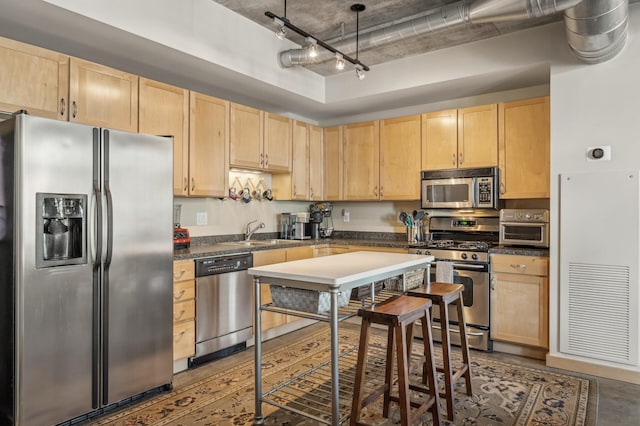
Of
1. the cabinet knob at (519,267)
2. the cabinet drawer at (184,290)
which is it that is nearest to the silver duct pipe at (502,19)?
the cabinet knob at (519,267)

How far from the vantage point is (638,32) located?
118 inches

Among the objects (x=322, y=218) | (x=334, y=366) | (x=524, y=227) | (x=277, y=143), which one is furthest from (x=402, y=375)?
(x=322, y=218)

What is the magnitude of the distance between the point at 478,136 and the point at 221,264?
2.72 meters

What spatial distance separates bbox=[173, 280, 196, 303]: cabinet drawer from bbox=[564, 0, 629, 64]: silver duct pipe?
10.4 feet

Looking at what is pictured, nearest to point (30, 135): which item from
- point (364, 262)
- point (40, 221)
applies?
point (40, 221)

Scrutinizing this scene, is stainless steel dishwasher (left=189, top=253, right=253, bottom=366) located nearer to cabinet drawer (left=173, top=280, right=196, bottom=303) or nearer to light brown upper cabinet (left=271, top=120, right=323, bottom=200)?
cabinet drawer (left=173, top=280, right=196, bottom=303)

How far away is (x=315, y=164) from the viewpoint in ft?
16.3

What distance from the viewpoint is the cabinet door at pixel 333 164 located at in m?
4.95

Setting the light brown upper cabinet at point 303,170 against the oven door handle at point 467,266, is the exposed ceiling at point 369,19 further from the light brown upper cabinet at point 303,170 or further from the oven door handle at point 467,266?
the oven door handle at point 467,266

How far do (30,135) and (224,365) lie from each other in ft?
6.92

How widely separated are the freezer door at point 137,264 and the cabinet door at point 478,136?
110 inches

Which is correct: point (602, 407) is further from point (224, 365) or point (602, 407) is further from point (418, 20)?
point (418, 20)

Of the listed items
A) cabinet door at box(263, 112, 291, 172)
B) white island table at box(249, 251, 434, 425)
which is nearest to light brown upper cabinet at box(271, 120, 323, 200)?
cabinet door at box(263, 112, 291, 172)

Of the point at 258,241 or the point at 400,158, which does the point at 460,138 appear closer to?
the point at 400,158
